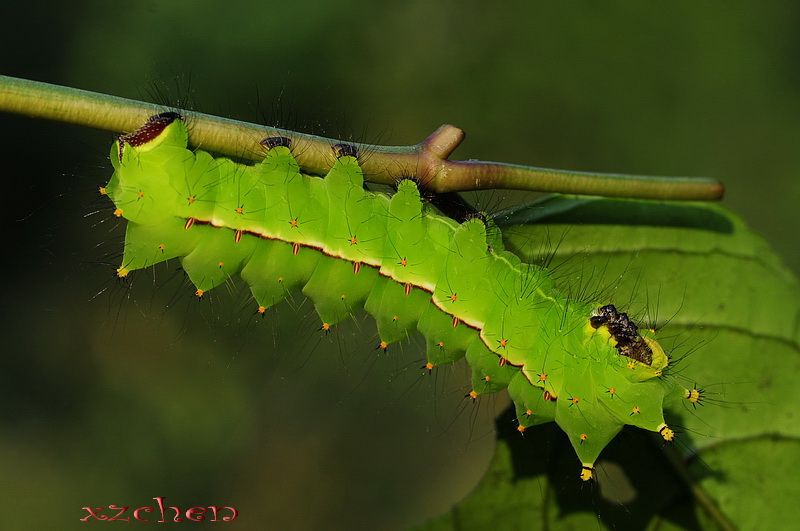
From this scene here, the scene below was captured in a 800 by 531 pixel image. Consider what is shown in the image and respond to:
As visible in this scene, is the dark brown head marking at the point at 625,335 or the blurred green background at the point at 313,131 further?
the blurred green background at the point at 313,131

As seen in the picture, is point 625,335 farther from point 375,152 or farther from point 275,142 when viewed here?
point 275,142

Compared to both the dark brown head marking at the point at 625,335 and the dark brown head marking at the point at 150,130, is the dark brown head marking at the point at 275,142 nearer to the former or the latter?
the dark brown head marking at the point at 150,130

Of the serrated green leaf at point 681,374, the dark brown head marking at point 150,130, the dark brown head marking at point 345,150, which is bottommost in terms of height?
the serrated green leaf at point 681,374

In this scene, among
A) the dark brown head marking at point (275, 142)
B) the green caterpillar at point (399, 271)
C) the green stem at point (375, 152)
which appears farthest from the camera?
the green caterpillar at point (399, 271)

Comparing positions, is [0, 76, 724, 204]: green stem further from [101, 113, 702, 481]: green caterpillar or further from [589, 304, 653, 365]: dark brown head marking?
[589, 304, 653, 365]: dark brown head marking

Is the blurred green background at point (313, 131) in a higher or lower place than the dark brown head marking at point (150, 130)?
lower

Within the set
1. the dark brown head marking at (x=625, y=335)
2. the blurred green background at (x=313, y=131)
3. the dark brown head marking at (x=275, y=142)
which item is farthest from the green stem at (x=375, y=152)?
the blurred green background at (x=313, y=131)

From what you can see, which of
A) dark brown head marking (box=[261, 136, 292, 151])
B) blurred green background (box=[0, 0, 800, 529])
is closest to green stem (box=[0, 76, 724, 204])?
dark brown head marking (box=[261, 136, 292, 151])

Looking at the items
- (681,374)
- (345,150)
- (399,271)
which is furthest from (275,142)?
(681,374)

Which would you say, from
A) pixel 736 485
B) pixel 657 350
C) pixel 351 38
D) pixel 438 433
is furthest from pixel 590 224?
pixel 351 38
